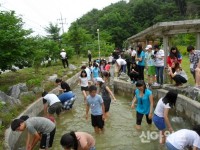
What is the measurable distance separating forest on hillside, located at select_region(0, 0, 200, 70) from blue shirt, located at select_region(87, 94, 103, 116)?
847 cm

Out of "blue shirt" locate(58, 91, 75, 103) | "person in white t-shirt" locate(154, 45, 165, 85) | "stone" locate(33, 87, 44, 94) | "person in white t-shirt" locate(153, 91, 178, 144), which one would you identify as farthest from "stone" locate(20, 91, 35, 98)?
"person in white t-shirt" locate(153, 91, 178, 144)

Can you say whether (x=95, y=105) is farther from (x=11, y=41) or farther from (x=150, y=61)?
(x=11, y=41)

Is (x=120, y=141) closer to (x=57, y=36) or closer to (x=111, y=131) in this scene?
(x=111, y=131)

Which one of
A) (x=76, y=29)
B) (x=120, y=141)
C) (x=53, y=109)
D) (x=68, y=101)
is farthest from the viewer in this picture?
(x=76, y=29)

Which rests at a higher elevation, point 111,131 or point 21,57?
point 21,57

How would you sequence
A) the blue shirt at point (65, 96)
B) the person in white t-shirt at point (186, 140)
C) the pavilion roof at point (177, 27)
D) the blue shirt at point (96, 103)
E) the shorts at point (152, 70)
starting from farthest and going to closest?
the shorts at point (152, 70) → the pavilion roof at point (177, 27) → the blue shirt at point (65, 96) → the blue shirt at point (96, 103) → the person in white t-shirt at point (186, 140)

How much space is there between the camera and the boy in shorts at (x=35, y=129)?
6239mm

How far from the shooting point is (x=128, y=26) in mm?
77250

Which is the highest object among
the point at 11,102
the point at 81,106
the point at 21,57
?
the point at 21,57

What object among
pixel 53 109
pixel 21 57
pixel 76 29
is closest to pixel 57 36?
pixel 76 29

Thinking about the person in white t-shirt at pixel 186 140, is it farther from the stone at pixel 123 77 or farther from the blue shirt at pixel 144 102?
the stone at pixel 123 77

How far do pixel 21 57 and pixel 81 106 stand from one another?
4.90 m

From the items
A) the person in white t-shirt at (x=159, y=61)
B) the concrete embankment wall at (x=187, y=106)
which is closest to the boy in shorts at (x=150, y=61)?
the person in white t-shirt at (x=159, y=61)

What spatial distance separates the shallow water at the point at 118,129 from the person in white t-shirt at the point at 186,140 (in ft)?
8.56
